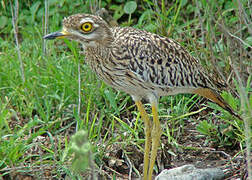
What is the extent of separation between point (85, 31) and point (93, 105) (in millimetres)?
1064

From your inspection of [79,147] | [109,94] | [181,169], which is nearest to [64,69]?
[109,94]

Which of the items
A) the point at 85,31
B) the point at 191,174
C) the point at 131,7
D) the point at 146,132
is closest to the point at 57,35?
the point at 85,31

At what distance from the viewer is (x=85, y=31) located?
11.1 feet

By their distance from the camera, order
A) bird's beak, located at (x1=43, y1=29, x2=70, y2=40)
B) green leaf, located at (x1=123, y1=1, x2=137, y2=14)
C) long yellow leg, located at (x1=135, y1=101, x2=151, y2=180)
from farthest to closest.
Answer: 1. green leaf, located at (x1=123, y1=1, x2=137, y2=14)
2. long yellow leg, located at (x1=135, y1=101, x2=151, y2=180)
3. bird's beak, located at (x1=43, y1=29, x2=70, y2=40)

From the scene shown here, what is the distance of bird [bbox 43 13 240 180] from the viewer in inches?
134

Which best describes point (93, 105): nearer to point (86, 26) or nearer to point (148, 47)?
point (148, 47)

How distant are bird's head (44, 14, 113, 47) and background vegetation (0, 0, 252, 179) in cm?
49

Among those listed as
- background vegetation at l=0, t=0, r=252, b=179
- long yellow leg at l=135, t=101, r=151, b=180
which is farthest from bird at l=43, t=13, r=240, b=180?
background vegetation at l=0, t=0, r=252, b=179

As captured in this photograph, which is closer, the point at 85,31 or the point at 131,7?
the point at 85,31

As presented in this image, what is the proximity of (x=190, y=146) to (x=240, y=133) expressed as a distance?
1.55 feet

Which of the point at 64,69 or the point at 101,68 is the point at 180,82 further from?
the point at 64,69

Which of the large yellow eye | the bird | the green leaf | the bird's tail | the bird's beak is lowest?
the bird's tail

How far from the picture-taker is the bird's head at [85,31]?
3301 mm

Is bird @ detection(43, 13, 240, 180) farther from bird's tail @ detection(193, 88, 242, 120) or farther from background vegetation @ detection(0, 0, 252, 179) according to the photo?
background vegetation @ detection(0, 0, 252, 179)
